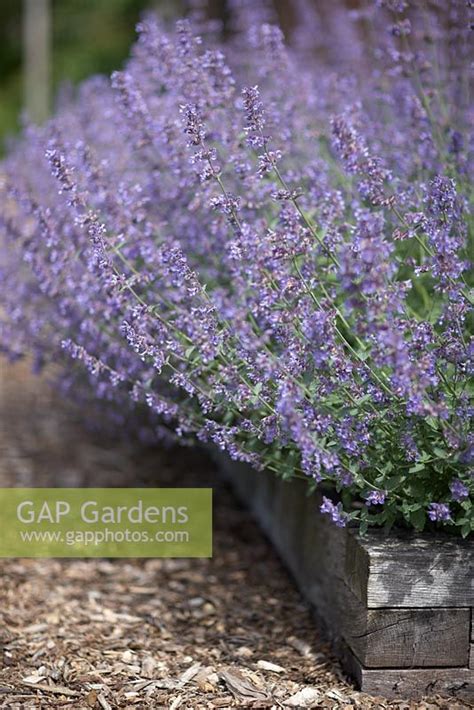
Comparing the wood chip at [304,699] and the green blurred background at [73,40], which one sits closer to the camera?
the wood chip at [304,699]

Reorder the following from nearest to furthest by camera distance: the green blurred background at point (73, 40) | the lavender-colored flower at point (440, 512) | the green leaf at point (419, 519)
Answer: the lavender-colored flower at point (440, 512), the green leaf at point (419, 519), the green blurred background at point (73, 40)

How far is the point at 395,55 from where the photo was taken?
2.80 meters

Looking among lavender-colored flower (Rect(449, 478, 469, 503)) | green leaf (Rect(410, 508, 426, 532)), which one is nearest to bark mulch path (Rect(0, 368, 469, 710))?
green leaf (Rect(410, 508, 426, 532))

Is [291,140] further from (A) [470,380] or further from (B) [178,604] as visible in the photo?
(B) [178,604]

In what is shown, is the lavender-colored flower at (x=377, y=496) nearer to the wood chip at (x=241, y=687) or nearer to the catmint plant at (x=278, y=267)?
the catmint plant at (x=278, y=267)

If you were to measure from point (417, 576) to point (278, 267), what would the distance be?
80cm

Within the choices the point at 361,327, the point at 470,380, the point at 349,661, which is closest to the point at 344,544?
the point at 349,661

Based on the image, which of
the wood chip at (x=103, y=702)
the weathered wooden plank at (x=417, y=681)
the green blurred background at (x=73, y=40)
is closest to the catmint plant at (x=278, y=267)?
the weathered wooden plank at (x=417, y=681)

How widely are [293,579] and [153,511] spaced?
2.10 ft

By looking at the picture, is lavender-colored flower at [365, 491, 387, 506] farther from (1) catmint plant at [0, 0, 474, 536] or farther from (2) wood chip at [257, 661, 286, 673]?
(2) wood chip at [257, 661, 286, 673]

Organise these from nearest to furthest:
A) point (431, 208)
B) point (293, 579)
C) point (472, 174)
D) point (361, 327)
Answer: point (361, 327) → point (431, 208) → point (472, 174) → point (293, 579)

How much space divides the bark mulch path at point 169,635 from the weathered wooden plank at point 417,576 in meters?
0.24

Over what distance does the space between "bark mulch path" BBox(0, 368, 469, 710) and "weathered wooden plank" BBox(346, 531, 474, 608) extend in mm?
241

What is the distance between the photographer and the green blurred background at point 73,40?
16391mm
